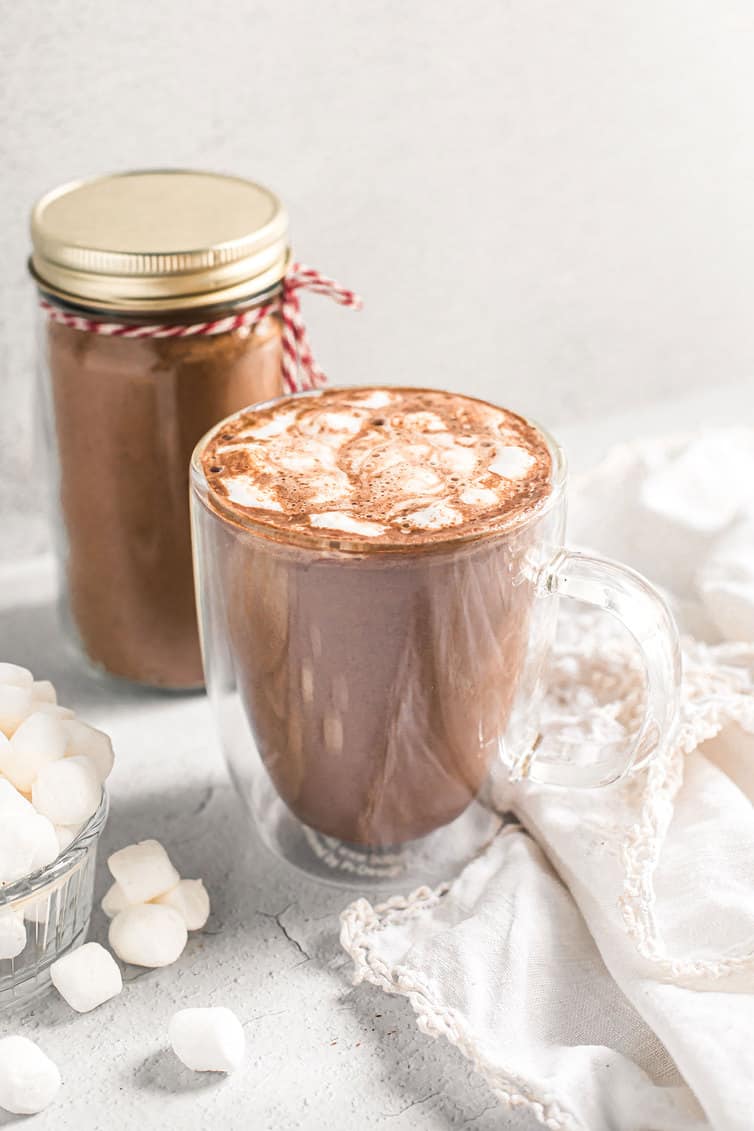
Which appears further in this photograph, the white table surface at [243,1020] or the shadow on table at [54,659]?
the shadow on table at [54,659]

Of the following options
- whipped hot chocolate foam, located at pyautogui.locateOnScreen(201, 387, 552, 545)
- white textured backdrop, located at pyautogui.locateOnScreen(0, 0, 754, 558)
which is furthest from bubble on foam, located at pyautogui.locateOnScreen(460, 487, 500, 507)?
white textured backdrop, located at pyautogui.locateOnScreen(0, 0, 754, 558)

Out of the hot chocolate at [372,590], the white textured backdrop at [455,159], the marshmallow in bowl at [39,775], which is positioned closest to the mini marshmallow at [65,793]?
the marshmallow in bowl at [39,775]

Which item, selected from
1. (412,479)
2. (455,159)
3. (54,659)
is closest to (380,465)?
(412,479)

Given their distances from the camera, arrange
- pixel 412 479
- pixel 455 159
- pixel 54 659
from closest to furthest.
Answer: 1. pixel 412 479
2. pixel 54 659
3. pixel 455 159

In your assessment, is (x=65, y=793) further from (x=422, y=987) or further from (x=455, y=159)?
(x=455, y=159)

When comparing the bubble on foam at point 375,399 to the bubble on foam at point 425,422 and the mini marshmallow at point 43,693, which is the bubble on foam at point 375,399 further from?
the mini marshmallow at point 43,693

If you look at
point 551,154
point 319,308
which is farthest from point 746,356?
point 319,308

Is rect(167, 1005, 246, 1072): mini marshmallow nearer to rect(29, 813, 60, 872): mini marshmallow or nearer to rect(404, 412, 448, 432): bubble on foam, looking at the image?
rect(29, 813, 60, 872): mini marshmallow
